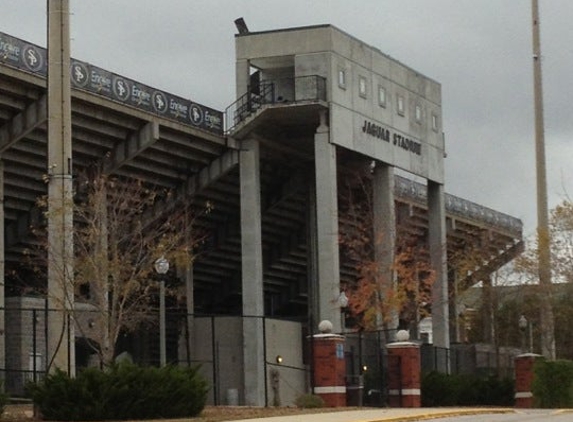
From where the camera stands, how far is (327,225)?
66562mm

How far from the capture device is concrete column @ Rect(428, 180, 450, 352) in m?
76.4

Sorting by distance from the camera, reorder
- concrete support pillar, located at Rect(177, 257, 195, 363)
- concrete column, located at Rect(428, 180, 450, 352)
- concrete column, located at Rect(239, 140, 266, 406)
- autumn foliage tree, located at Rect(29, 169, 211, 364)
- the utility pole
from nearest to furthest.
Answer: autumn foliage tree, located at Rect(29, 169, 211, 364) → the utility pole → concrete support pillar, located at Rect(177, 257, 195, 363) → concrete column, located at Rect(239, 140, 266, 406) → concrete column, located at Rect(428, 180, 450, 352)

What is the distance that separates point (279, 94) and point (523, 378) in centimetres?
1663

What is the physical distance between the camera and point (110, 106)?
→ 58.2 metres

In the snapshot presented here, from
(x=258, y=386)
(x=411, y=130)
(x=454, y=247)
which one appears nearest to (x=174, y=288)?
(x=258, y=386)

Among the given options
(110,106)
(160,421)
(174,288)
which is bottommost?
(160,421)

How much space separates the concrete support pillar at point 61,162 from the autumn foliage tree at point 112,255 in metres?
1.58

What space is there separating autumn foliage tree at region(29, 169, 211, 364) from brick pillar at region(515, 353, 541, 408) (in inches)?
577

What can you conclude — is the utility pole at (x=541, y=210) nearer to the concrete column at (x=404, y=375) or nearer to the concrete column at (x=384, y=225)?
the concrete column at (x=384, y=225)

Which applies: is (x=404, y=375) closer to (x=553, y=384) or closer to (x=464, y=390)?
(x=553, y=384)

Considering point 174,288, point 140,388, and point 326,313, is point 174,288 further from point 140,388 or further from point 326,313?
point 140,388

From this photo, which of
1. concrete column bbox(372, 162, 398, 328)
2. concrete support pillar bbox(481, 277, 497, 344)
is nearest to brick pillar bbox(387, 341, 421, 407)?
concrete column bbox(372, 162, 398, 328)

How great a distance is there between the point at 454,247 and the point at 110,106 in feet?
120

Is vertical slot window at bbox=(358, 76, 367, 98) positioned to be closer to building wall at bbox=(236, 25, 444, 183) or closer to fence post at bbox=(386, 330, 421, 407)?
building wall at bbox=(236, 25, 444, 183)
